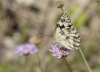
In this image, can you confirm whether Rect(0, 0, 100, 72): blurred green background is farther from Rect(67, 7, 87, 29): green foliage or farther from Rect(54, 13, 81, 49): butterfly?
Rect(54, 13, 81, 49): butterfly

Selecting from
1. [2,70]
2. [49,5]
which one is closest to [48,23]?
[49,5]

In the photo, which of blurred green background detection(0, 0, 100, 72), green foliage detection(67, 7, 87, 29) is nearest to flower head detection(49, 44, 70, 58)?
blurred green background detection(0, 0, 100, 72)

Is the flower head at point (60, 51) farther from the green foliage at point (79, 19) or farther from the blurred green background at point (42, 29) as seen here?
the green foliage at point (79, 19)

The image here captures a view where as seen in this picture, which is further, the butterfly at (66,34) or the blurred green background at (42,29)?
the blurred green background at (42,29)

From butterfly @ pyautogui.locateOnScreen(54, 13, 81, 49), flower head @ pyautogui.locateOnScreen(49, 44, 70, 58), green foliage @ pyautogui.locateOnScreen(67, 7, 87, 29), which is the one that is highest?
green foliage @ pyautogui.locateOnScreen(67, 7, 87, 29)

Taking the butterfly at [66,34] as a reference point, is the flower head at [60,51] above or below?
below

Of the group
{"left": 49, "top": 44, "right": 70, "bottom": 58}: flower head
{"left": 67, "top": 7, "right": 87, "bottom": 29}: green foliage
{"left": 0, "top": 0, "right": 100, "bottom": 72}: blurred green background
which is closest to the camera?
{"left": 49, "top": 44, "right": 70, "bottom": 58}: flower head

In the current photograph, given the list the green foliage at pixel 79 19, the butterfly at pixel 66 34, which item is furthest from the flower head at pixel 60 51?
the green foliage at pixel 79 19
